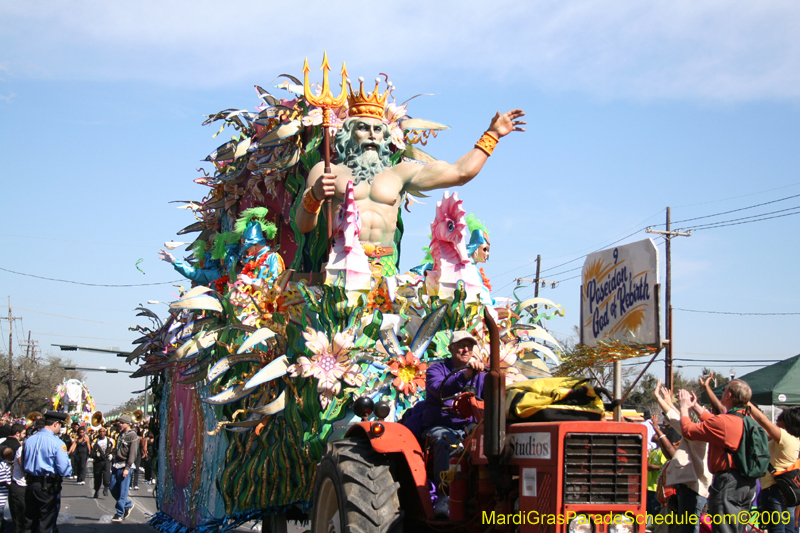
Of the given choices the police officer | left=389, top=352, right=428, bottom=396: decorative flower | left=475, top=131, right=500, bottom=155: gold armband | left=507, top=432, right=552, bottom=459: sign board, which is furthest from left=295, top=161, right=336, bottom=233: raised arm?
left=507, top=432, right=552, bottom=459: sign board

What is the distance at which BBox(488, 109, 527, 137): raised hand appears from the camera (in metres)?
7.46

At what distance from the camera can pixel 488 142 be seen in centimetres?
762

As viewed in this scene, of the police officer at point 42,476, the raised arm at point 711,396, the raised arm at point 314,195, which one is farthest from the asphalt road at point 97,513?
the raised arm at point 711,396

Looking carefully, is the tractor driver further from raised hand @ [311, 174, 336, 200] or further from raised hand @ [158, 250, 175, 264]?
raised hand @ [158, 250, 175, 264]

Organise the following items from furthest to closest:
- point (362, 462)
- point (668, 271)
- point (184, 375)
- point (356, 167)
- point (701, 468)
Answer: point (668, 271) < point (184, 375) < point (356, 167) < point (701, 468) < point (362, 462)

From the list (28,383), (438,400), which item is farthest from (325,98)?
(28,383)

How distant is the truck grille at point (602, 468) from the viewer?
366cm

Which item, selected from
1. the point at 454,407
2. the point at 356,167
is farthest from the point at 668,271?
the point at 454,407

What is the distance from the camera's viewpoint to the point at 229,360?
23.8 feet

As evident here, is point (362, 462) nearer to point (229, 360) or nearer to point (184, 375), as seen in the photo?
point (229, 360)

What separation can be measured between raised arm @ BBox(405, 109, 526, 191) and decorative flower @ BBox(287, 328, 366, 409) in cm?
223

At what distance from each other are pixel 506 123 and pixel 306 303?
257cm

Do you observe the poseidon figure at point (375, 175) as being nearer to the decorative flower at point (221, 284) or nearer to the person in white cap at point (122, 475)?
the decorative flower at point (221, 284)

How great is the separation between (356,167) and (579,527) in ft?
A: 16.7
